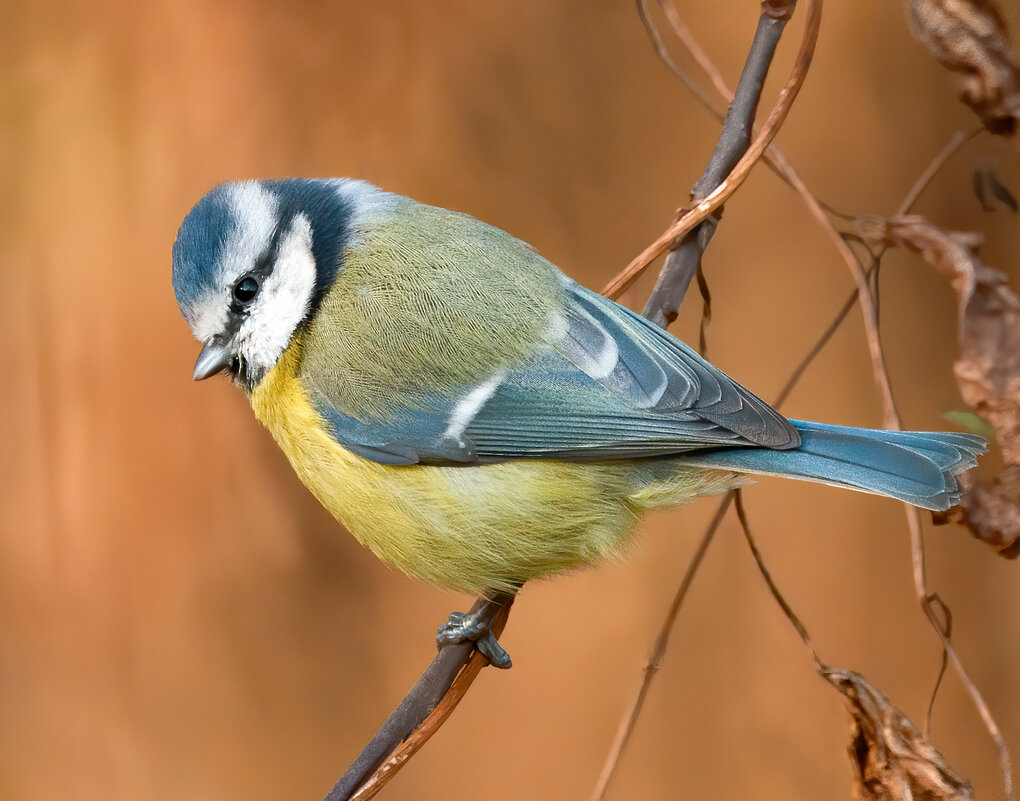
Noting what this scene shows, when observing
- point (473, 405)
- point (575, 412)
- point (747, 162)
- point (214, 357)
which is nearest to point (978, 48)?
point (747, 162)

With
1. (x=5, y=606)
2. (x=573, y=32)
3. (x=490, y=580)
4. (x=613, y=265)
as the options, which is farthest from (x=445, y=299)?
(x=5, y=606)

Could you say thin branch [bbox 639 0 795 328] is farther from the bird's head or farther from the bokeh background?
the bokeh background

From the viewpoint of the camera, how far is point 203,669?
2.47 m

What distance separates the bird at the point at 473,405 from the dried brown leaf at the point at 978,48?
0.42m

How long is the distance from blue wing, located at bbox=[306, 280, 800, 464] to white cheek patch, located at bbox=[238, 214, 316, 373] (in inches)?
5.4

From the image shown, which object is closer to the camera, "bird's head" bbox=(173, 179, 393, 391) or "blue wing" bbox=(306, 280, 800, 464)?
"blue wing" bbox=(306, 280, 800, 464)

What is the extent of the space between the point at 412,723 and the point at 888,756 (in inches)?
22.9

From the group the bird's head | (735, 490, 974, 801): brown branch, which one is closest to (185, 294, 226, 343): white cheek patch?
the bird's head

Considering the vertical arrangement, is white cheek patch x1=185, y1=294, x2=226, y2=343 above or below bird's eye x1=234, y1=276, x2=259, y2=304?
below

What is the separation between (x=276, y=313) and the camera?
1.51 meters

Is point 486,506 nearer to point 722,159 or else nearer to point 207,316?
point 207,316

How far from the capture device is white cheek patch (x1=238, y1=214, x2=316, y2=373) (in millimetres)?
1509

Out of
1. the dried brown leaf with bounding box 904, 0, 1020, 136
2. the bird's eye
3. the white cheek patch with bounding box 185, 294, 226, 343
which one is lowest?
the white cheek patch with bounding box 185, 294, 226, 343

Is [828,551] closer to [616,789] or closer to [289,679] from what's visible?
[616,789]
